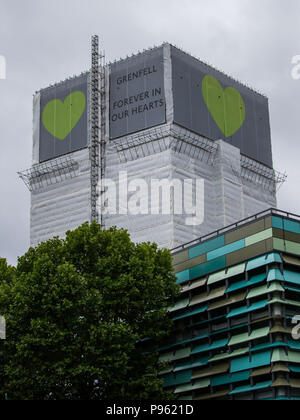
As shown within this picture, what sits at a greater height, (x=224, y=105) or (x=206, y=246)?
(x=224, y=105)

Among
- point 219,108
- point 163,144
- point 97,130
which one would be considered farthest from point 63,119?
point 219,108

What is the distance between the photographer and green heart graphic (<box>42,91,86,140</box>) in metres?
122

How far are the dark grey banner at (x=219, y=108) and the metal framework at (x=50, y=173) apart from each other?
1873cm

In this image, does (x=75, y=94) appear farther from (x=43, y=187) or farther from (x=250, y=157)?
(x=250, y=157)

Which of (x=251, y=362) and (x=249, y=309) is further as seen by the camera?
(x=249, y=309)

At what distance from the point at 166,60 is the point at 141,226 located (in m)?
22.9

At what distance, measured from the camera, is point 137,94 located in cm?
11381

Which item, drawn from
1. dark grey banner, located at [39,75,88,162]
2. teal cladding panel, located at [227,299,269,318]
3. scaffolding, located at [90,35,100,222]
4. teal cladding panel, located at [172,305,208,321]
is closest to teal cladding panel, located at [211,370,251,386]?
teal cladding panel, located at [227,299,269,318]

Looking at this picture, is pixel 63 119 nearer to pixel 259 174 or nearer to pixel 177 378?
pixel 259 174

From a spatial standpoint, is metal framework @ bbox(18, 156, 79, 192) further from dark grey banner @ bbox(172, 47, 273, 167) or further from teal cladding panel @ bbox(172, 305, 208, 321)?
teal cladding panel @ bbox(172, 305, 208, 321)

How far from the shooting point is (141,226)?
109 meters

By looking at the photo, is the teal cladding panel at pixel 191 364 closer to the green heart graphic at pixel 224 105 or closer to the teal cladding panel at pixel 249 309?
the teal cladding panel at pixel 249 309

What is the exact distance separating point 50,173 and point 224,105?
27262 mm
